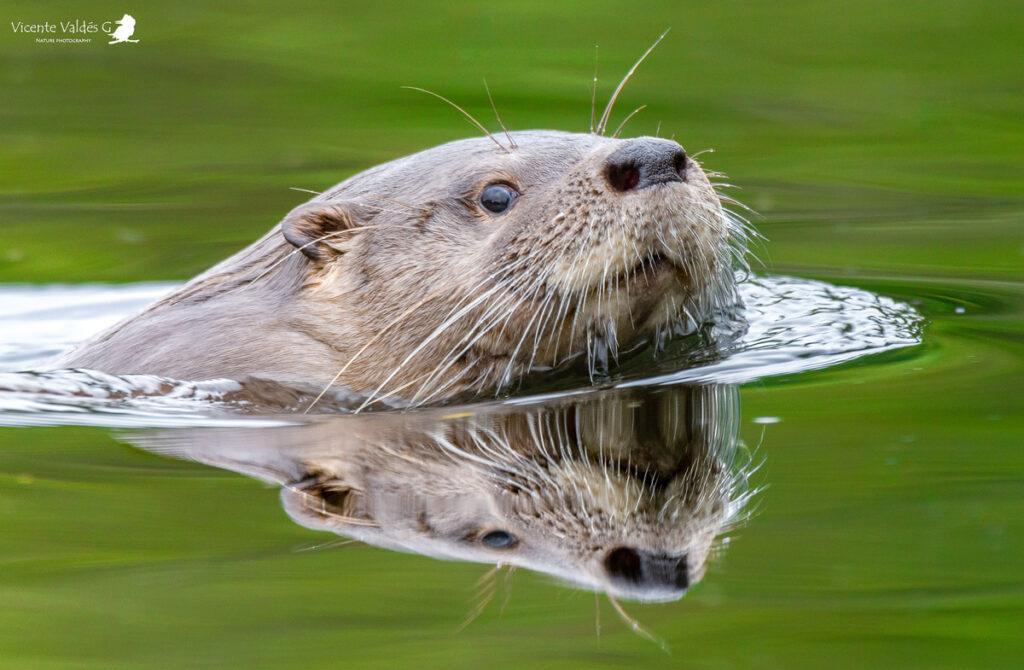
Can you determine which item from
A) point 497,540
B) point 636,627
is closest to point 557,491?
point 497,540

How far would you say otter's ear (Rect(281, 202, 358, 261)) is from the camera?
16.7 ft

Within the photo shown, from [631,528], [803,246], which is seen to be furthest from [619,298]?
[803,246]

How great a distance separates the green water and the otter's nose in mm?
790

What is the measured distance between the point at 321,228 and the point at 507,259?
0.72 m

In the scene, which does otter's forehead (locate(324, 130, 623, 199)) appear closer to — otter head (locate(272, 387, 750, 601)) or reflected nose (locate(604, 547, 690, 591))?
otter head (locate(272, 387, 750, 601))

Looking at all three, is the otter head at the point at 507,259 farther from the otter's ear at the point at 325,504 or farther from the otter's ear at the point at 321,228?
the otter's ear at the point at 325,504

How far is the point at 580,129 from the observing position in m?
9.17

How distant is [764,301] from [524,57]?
4449mm

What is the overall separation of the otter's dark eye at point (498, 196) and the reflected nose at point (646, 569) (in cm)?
195

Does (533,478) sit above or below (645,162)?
below

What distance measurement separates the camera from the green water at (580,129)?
3.05m

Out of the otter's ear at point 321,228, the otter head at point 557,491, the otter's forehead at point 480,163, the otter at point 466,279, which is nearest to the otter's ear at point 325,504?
the otter head at point 557,491

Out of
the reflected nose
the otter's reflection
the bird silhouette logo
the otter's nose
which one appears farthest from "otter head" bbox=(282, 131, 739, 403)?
the bird silhouette logo

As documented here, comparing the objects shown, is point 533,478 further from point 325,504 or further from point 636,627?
point 636,627
